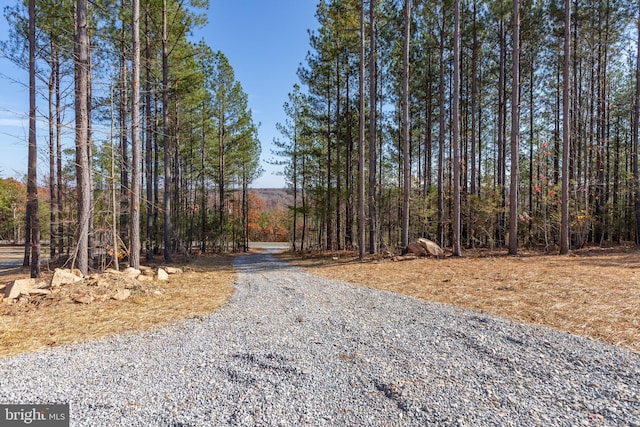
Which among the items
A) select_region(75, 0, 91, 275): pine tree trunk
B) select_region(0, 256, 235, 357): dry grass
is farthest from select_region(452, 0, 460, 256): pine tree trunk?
A: select_region(75, 0, 91, 275): pine tree trunk

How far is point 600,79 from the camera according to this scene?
635 inches

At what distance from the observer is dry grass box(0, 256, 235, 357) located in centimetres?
370

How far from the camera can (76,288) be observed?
5.67 m

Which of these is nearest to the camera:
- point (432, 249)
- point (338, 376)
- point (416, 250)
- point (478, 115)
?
point (338, 376)

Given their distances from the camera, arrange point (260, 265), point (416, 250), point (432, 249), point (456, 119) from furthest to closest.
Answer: point (260, 265)
point (416, 250)
point (432, 249)
point (456, 119)

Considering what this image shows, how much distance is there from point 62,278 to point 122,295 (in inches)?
57.5

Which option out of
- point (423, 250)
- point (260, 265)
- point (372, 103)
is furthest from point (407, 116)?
point (260, 265)

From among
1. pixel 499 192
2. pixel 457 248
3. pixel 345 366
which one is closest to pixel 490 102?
pixel 499 192

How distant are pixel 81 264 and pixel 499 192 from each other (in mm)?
16136

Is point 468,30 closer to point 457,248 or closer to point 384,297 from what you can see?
point 457,248

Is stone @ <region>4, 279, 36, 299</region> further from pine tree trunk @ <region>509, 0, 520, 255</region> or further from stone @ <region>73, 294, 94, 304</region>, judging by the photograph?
pine tree trunk @ <region>509, 0, 520, 255</region>

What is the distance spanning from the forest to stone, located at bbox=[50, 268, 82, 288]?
213cm

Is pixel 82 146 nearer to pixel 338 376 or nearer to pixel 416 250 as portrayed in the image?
pixel 338 376

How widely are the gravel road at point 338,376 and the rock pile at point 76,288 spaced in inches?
95.4
